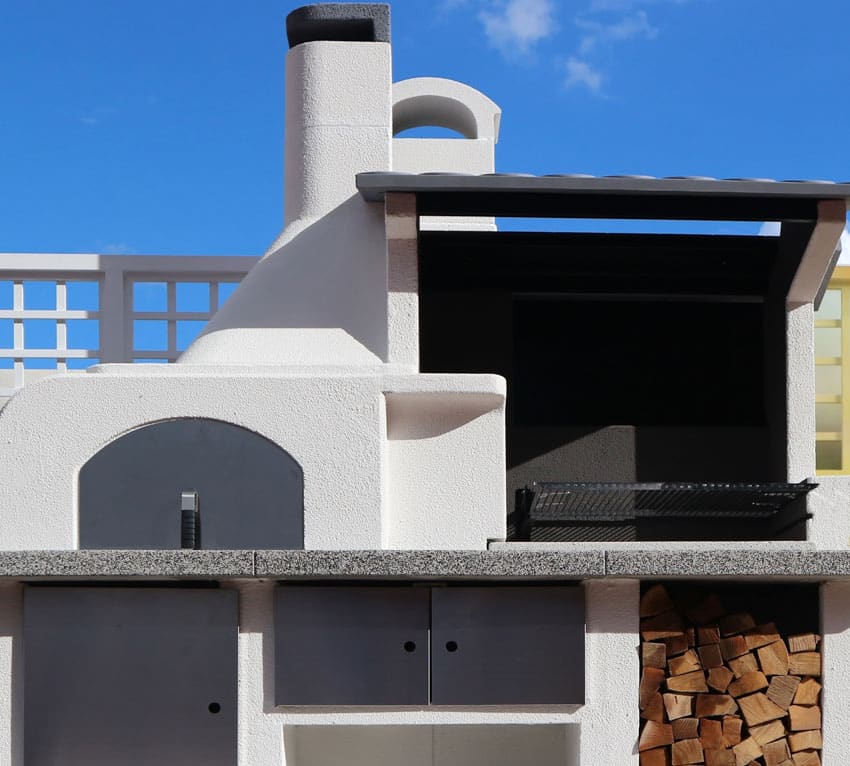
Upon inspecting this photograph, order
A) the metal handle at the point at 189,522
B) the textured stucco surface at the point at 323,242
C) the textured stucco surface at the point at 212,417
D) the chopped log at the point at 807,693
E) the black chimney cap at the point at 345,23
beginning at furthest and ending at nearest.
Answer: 1. the black chimney cap at the point at 345,23
2. the textured stucco surface at the point at 323,242
3. the textured stucco surface at the point at 212,417
4. the metal handle at the point at 189,522
5. the chopped log at the point at 807,693

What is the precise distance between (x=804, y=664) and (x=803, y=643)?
0.46ft

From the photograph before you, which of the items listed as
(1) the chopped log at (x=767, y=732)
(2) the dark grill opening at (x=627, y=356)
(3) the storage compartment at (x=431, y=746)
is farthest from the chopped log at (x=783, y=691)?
(2) the dark grill opening at (x=627, y=356)

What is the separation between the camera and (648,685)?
7.96m

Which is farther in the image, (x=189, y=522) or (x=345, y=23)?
(x=345, y=23)

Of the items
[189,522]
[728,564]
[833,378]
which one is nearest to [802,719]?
[728,564]

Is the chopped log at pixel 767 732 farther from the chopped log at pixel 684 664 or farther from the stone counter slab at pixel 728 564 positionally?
the stone counter slab at pixel 728 564

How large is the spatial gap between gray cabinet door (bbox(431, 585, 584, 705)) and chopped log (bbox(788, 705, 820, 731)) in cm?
143

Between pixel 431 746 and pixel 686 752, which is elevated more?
pixel 686 752

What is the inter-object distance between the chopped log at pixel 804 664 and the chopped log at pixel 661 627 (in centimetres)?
77

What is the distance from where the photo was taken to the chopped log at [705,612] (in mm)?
8062

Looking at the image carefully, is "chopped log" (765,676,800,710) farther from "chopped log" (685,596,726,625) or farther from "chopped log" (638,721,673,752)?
"chopped log" (638,721,673,752)

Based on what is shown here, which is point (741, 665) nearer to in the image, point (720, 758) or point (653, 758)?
point (720, 758)

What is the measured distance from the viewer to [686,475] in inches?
443

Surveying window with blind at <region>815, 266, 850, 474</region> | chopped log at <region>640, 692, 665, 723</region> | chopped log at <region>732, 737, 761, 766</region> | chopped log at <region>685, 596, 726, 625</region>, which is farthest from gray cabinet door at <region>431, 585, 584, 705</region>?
window with blind at <region>815, 266, 850, 474</region>
